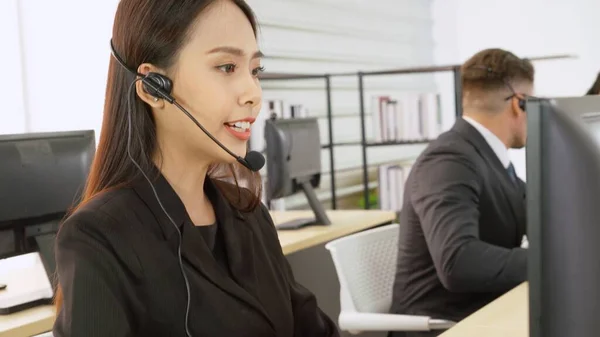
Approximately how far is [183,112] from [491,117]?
1.48m

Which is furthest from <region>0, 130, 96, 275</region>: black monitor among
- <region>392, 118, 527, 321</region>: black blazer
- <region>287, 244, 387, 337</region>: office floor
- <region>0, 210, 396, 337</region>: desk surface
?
<region>287, 244, 387, 337</region>: office floor

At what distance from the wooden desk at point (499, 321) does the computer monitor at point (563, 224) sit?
861 millimetres

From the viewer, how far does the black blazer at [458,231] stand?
2.09m

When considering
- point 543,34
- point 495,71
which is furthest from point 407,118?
point 495,71

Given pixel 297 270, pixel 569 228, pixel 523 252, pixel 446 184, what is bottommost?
pixel 297 270

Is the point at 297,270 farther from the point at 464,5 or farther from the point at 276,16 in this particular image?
the point at 464,5

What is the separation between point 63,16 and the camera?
135 inches

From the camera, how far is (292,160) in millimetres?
3471

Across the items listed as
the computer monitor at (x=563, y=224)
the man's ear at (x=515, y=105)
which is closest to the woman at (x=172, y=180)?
the computer monitor at (x=563, y=224)

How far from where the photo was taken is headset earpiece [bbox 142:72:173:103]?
47.9 inches

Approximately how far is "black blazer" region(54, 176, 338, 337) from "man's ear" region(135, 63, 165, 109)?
0.42ft

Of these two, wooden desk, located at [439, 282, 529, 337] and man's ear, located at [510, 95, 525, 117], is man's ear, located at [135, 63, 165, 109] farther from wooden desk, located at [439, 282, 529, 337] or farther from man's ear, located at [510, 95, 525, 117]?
man's ear, located at [510, 95, 525, 117]

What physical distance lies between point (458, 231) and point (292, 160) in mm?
1464

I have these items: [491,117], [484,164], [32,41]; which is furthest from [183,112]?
[32,41]
